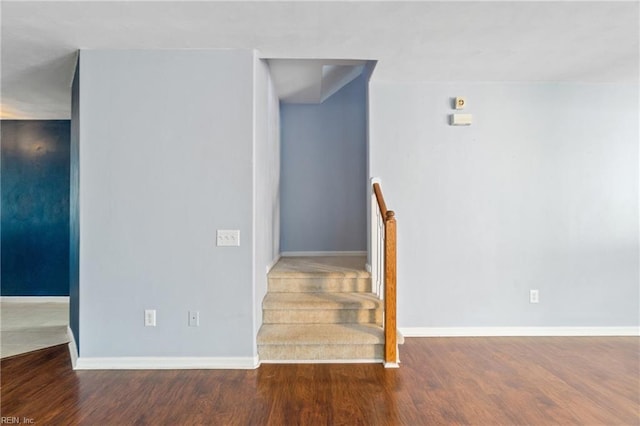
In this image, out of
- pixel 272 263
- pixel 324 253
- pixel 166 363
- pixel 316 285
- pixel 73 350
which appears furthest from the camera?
pixel 324 253

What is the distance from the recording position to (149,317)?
3006 mm

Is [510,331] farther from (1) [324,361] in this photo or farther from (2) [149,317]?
(2) [149,317]

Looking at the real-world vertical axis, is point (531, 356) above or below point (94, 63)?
below

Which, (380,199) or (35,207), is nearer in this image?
(380,199)

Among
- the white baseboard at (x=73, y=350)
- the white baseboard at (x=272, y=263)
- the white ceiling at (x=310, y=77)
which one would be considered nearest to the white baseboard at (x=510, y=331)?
the white baseboard at (x=272, y=263)

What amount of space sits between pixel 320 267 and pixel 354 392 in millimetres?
1655

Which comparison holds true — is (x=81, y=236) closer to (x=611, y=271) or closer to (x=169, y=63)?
(x=169, y=63)

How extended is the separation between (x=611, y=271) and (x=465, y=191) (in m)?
1.69

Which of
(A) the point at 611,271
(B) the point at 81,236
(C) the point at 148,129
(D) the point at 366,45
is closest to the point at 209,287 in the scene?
(B) the point at 81,236

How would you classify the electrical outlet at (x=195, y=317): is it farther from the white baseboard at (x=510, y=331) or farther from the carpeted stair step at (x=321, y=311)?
the white baseboard at (x=510, y=331)

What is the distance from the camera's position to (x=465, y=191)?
12.5 ft

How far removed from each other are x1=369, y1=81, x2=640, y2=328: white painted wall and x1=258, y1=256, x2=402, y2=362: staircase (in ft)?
1.86

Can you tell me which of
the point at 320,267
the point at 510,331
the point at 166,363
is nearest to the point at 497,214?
the point at 510,331

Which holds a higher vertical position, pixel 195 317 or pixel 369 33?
pixel 369 33
